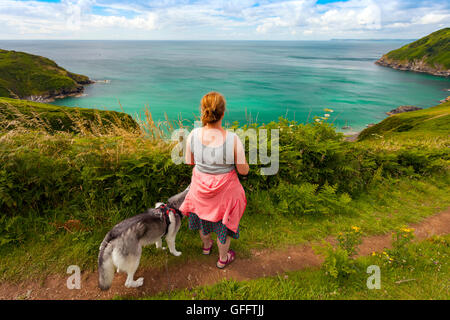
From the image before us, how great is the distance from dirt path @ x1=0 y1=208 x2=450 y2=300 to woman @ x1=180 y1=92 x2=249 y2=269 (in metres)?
0.27

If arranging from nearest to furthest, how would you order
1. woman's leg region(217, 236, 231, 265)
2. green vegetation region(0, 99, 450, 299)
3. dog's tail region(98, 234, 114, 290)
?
dog's tail region(98, 234, 114, 290), green vegetation region(0, 99, 450, 299), woman's leg region(217, 236, 231, 265)

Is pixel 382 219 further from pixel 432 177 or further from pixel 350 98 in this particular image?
pixel 350 98

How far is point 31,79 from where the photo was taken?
68375 millimetres

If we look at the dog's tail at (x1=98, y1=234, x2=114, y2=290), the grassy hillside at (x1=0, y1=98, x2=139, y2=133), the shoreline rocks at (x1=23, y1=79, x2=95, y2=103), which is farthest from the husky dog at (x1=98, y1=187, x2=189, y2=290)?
the shoreline rocks at (x1=23, y1=79, x2=95, y2=103)

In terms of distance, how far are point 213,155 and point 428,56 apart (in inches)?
6279

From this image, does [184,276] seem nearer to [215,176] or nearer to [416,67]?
[215,176]

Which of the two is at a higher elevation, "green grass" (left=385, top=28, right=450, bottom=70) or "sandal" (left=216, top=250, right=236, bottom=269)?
"green grass" (left=385, top=28, right=450, bottom=70)

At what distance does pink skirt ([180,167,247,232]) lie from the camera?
3295 mm

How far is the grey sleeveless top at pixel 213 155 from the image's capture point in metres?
3.08

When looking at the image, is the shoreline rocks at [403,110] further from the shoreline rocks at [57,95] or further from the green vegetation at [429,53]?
the shoreline rocks at [57,95]

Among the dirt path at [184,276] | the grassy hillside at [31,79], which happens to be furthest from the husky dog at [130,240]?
the grassy hillside at [31,79]

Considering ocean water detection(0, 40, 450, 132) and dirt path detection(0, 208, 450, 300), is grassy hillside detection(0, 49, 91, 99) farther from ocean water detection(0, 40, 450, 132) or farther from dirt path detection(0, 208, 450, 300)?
dirt path detection(0, 208, 450, 300)

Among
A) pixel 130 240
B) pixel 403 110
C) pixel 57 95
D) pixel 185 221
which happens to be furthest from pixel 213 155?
pixel 57 95
